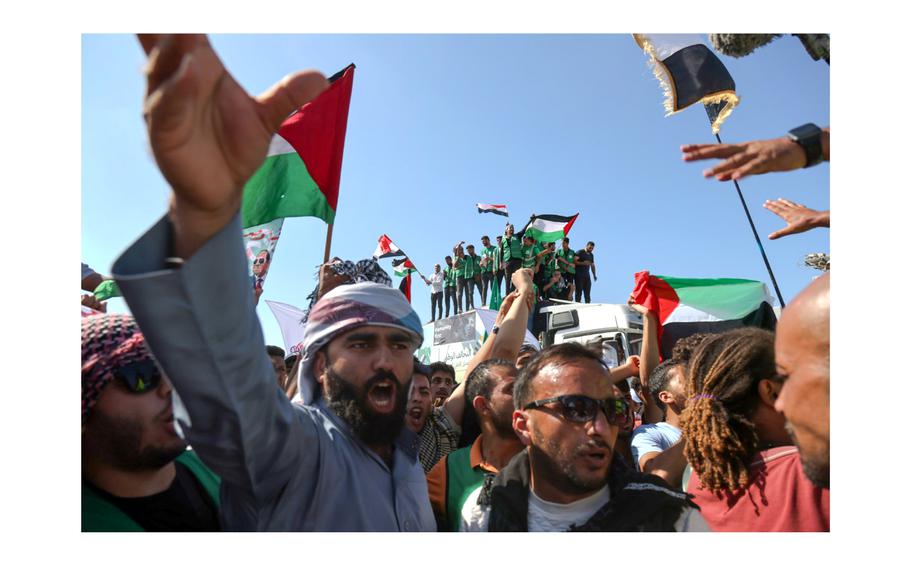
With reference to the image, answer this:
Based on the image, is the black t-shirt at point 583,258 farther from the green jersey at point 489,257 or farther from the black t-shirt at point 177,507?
the black t-shirt at point 177,507

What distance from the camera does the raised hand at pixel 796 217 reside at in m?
2.29

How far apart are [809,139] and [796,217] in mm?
767

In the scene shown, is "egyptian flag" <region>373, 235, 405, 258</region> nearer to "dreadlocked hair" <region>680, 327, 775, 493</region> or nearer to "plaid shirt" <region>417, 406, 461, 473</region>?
"plaid shirt" <region>417, 406, 461, 473</region>

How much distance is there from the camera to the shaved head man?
173 cm

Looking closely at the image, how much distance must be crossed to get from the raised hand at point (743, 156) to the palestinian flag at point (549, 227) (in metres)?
12.6

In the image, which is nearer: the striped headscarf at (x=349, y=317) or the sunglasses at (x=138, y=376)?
the sunglasses at (x=138, y=376)

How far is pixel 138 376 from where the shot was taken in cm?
177

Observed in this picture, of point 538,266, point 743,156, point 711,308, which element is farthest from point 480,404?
point 538,266

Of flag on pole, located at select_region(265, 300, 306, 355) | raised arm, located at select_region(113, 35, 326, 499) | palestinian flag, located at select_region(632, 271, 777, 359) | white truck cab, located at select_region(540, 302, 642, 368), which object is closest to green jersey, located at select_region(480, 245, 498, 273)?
white truck cab, located at select_region(540, 302, 642, 368)

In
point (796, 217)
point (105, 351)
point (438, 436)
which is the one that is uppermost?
point (796, 217)

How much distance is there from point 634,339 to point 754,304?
8.57ft

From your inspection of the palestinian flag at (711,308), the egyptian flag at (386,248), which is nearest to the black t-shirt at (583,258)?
the egyptian flag at (386,248)

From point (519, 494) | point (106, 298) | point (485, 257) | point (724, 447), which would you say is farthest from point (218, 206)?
point (485, 257)

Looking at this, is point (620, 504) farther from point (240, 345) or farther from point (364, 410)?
point (240, 345)
